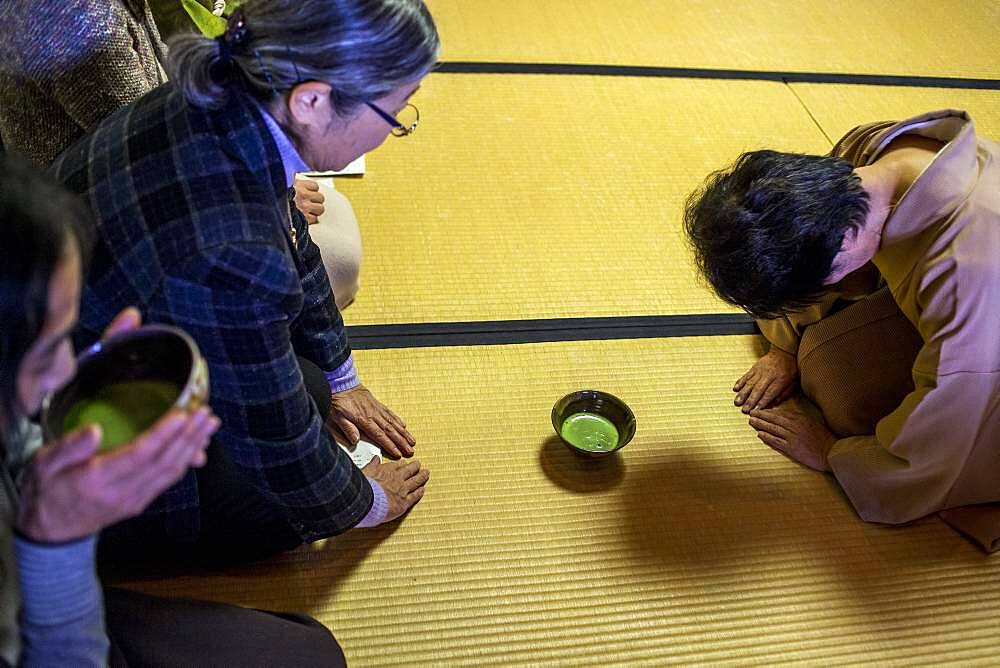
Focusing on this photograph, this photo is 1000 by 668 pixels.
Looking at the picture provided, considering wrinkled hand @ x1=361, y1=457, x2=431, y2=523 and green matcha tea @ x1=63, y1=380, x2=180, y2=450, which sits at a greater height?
green matcha tea @ x1=63, y1=380, x2=180, y2=450

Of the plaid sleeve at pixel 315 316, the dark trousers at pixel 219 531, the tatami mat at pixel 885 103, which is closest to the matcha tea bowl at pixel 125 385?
the dark trousers at pixel 219 531

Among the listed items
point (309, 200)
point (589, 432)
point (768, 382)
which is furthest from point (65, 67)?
point (768, 382)

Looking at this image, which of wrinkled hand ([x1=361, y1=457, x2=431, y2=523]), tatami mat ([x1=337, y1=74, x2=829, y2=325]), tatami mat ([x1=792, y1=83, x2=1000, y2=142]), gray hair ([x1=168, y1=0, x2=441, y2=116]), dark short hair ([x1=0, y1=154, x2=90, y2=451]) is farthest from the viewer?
tatami mat ([x1=792, y1=83, x2=1000, y2=142])

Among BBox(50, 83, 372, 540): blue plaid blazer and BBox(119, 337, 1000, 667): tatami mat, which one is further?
BBox(119, 337, 1000, 667): tatami mat

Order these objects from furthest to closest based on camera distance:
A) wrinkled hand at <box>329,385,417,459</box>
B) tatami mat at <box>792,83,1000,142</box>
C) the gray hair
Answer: tatami mat at <box>792,83,1000,142</box> < wrinkled hand at <box>329,385,417,459</box> < the gray hair

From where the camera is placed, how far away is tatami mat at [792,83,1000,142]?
2805 mm

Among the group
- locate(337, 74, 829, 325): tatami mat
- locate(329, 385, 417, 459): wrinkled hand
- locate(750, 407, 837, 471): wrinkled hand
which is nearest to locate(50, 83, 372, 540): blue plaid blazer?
locate(329, 385, 417, 459): wrinkled hand

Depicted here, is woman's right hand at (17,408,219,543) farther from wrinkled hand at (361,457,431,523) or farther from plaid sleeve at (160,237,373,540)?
wrinkled hand at (361,457,431,523)

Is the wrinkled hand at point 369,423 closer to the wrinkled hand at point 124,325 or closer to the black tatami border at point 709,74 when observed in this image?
the wrinkled hand at point 124,325

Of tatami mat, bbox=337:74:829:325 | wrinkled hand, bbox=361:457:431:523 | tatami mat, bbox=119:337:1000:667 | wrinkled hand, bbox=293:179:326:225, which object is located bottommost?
tatami mat, bbox=119:337:1000:667

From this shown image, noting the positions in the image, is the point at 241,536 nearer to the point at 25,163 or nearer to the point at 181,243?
the point at 181,243

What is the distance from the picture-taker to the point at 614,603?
1.59m

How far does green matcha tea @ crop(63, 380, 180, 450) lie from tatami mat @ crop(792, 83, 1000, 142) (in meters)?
2.44

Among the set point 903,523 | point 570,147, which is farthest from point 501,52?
point 903,523
